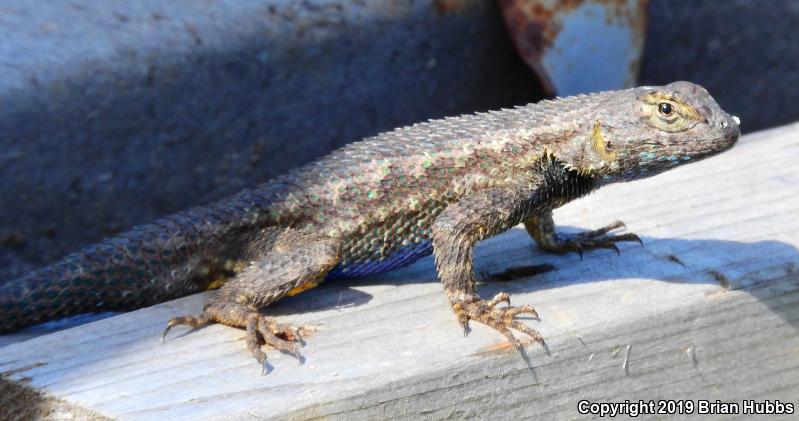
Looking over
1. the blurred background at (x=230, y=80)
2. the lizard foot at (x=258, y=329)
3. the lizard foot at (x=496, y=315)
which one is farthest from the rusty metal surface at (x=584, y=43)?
the lizard foot at (x=258, y=329)

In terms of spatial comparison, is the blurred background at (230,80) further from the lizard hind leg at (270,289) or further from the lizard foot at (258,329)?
the lizard foot at (258,329)

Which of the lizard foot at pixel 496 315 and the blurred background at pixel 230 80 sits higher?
the blurred background at pixel 230 80

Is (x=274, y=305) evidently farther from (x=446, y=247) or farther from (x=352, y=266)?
(x=446, y=247)

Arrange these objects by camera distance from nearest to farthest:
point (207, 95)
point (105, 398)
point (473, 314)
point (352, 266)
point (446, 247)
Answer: point (105, 398) → point (473, 314) → point (446, 247) → point (352, 266) → point (207, 95)

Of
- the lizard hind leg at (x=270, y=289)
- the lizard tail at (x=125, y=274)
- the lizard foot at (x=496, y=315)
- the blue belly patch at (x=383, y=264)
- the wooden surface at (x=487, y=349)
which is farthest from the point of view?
the blue belly patch at (x=383, y=264)

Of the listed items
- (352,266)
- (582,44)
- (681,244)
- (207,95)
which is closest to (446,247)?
(352,266)

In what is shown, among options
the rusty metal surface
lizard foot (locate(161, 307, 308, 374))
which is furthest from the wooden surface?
the rusty metal surface

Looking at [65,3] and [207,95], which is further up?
[65,3]
